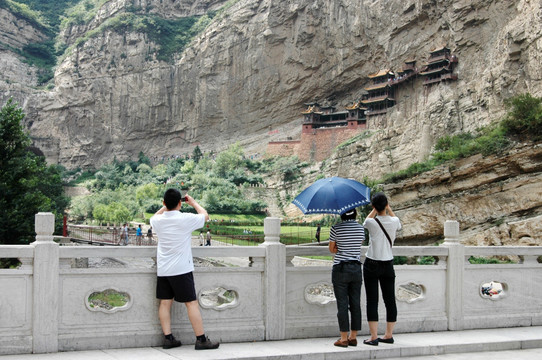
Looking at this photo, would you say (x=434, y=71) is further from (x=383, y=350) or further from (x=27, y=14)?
(x=27, y=14)

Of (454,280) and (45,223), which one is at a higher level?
(45,223)

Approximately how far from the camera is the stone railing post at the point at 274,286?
605cm

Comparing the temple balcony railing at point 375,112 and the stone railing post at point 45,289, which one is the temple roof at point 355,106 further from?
Result: the stone railing post at point 45,289

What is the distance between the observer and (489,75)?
37.1m

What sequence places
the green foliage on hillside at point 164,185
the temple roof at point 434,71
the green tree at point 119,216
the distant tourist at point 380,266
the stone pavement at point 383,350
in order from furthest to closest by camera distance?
the green foliage on hillside at point 164,185 < the temple roof at point 434,71 < the green tree at point 119,216 < the distant tourist at point 380,266 < the stone pavement at point 383,350

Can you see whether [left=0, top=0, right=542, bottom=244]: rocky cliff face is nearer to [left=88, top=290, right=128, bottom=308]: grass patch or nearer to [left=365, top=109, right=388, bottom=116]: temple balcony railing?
[left=365, top=109, right=388, bottom=116]: temple balcony railing

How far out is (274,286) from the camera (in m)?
6.09

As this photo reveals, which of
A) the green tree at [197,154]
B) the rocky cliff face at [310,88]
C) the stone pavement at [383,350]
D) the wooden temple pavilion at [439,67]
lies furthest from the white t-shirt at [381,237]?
the green tree at [197,154]

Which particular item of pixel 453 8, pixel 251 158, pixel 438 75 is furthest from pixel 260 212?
pixel 453 8

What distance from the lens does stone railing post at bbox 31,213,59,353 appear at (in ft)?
17.4

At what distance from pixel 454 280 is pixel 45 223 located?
15.4ft

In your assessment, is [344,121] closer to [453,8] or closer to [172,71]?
[453,8]

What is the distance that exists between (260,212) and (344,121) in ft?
42.6

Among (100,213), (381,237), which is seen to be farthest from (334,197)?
(100,213)
